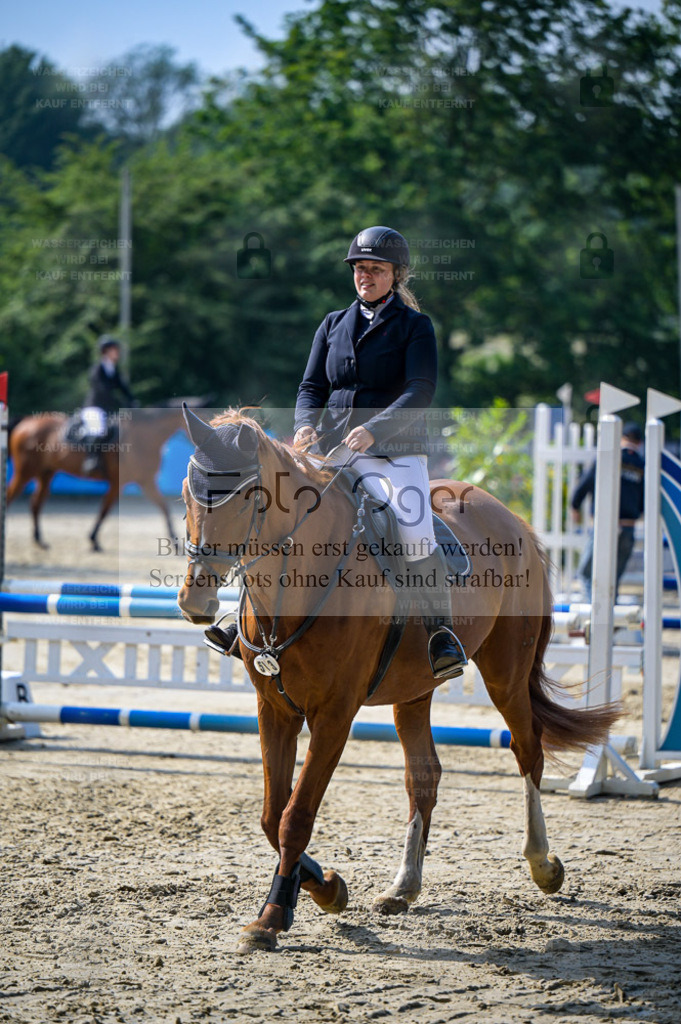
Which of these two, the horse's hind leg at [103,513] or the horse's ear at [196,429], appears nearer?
the horse's ear at [196,429]

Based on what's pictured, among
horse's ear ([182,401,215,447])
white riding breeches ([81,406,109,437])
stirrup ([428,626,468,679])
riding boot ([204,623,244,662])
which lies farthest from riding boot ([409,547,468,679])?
white riding breeches ([81,406,109,437])

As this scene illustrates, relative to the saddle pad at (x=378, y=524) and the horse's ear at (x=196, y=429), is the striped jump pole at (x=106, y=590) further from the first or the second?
the horse's ear at (x=196, y=429)

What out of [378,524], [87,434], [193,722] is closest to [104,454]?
[87,434]

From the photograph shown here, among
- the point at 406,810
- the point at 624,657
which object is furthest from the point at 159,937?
the point at 624,657

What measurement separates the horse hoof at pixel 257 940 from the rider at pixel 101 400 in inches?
484

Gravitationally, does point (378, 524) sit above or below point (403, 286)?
below

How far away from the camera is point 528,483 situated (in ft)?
45.5

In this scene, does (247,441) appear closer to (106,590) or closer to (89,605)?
(89,605)

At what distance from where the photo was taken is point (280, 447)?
3.85m

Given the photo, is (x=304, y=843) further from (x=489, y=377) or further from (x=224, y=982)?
(x=489, y=377)

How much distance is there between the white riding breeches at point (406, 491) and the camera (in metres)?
4.29

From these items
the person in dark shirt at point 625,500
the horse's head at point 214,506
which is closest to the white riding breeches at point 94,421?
the person in dark shirt at point 625,500

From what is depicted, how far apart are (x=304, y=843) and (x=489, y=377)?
26.6m

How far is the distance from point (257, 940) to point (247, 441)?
1.75m
